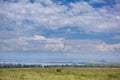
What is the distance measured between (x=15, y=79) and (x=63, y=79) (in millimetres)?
7942

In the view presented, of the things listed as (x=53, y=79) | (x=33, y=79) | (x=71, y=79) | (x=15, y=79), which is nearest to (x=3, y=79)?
(x=15, y=79)

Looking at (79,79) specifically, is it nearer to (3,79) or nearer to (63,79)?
(63,79)

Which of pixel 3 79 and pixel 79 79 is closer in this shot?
pixel 3 79

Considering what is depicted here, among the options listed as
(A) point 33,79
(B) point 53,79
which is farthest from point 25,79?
(B) point 53,79

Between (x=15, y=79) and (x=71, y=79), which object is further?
(x=71, y=79)

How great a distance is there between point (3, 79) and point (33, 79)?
470 centimetres

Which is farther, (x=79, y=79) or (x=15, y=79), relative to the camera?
(x=79, y=79)

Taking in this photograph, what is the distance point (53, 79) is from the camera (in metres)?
41.1

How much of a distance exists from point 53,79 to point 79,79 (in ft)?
15.6

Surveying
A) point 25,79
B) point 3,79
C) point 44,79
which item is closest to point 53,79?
point 44,79

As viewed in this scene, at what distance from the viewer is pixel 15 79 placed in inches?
1553

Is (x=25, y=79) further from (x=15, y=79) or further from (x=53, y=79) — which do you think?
(x=53, y=79)

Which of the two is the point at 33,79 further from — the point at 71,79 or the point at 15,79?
the point at 71,79

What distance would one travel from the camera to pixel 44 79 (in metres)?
40.5
